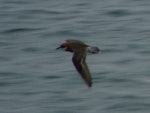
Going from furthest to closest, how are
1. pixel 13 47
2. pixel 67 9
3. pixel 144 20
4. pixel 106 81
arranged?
pixel 67 9
pixel 144 20
pixel 13 47
pixel 106 81

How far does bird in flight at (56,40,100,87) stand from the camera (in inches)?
388

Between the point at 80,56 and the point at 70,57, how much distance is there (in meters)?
3.33

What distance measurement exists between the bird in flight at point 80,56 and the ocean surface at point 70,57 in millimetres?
1144

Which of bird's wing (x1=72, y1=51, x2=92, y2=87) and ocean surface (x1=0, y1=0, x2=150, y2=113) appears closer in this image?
bird's wing (x1=72, y1=51, x2=92, y2=87)

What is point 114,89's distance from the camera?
12031mm

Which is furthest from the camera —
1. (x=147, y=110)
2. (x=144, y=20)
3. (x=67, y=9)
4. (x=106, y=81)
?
(x=67, y=9)

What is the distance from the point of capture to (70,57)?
13.5 metres

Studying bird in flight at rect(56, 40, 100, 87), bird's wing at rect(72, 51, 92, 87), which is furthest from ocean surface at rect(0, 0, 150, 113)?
bird's wing at rect(72, 51, 92, 87)

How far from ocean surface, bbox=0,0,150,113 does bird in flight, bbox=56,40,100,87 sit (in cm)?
114

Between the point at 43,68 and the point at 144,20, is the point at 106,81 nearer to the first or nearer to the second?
the point at 43,68

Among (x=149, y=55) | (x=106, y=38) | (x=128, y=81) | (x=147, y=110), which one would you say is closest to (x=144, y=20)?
(x=106, y=38)

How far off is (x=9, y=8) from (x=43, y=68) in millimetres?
3814

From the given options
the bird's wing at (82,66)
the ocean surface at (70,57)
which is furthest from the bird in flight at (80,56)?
the ocean surface at (70,57)

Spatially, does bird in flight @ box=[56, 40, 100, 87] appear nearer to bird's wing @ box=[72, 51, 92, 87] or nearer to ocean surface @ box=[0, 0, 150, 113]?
bird's wing @ box=[72, 51, 92, 87]
